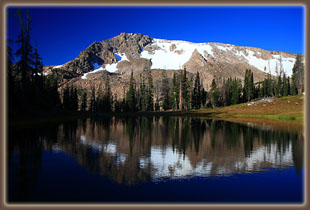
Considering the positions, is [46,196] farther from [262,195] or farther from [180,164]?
[262,195]

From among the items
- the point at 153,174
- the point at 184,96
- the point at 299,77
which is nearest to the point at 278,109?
the point at 184,96

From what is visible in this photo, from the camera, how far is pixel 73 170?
1220 cm

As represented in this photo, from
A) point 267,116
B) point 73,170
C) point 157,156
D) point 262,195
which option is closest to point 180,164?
point 157,156

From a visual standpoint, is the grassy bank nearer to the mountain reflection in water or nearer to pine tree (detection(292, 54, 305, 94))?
pine tree (detection(292, 54, 305, 94))

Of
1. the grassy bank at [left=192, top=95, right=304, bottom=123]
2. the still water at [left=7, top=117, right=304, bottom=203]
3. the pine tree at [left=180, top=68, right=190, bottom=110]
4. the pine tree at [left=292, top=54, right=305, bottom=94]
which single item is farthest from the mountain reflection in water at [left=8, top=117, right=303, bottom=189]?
the pine tree at [left=292, top=54, right=305, bottom=94]

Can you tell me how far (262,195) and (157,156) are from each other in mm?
8001

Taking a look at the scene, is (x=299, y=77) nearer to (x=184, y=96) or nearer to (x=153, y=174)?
(x=184, y=96)

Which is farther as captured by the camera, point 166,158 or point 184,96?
point 184,96

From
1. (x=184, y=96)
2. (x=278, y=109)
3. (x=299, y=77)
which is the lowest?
(x=278, y=109)

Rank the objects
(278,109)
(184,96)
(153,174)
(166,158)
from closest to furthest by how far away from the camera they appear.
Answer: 1. (153,174)
2. (166,158)
3. (278,109)
4. (184,96)

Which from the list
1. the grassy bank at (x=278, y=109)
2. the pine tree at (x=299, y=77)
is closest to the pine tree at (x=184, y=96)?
the grassy bank at (x=278, y=109)

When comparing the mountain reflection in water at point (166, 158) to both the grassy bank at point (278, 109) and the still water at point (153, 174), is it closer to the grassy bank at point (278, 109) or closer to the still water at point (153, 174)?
the still water at point (153, 174)

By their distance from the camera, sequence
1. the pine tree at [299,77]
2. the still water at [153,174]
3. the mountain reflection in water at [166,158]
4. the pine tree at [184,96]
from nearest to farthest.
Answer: the still water at [153,174] < the mountain reflection in water at [166,158] < the pine tree at [299,77] < the pine tree at [184,96]

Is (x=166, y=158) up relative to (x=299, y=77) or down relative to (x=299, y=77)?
down
